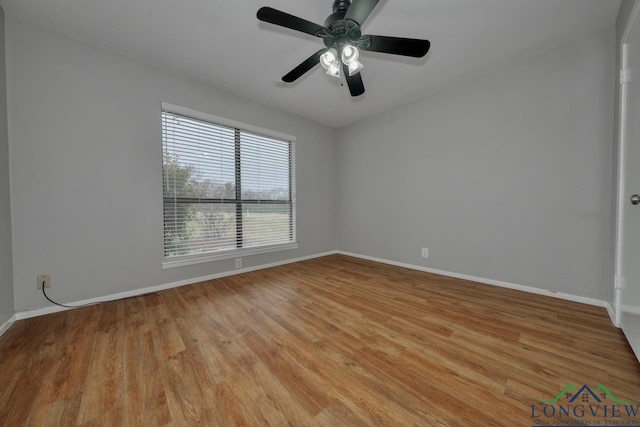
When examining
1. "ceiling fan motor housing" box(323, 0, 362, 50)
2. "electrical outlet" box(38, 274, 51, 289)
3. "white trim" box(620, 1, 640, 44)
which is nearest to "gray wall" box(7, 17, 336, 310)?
"electrical outlet" box(38, 274, 51, 289)

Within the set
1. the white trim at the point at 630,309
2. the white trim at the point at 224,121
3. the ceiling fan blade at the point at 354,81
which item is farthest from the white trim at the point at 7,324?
the white trim at the point at 630,309

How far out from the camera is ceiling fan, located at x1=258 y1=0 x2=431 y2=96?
4.32 feet

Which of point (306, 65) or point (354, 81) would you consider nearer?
point (306, 65)

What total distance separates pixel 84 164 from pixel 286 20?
227 cm

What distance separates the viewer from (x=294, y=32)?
1.96 m

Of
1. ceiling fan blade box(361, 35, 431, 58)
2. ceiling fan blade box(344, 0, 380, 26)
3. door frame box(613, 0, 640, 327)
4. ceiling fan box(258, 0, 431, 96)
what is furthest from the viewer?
door frame box(613, 0, 640, 327)

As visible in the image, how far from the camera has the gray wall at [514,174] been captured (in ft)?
6.43

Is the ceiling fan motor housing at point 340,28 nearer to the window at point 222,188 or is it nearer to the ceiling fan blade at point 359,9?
the ceiling fan blade at point 359,9

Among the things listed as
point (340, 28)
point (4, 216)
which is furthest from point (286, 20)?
point (4, 216)

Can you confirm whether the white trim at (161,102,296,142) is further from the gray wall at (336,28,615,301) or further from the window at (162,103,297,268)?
the gray wall at (336,28,615,301)

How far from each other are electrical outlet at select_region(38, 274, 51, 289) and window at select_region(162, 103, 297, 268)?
2.76 ft

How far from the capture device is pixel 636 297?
1.34m

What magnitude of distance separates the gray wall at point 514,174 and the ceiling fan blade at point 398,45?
162 centimetres

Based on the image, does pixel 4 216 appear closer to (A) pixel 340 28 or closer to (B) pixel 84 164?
(B) pixel 84 164
